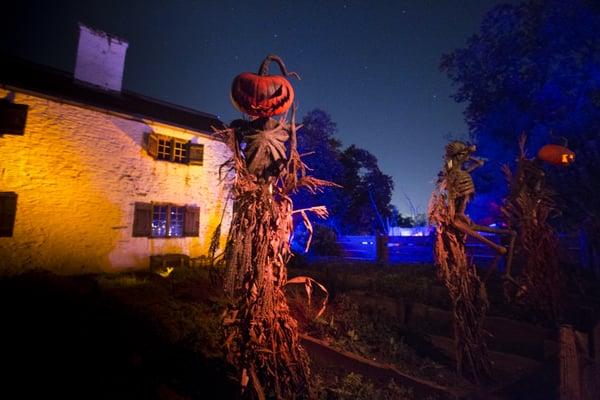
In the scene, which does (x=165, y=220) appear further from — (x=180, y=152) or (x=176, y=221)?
(x=180, y=152)

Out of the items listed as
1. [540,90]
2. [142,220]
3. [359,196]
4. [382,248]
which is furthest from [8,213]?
[359,196]

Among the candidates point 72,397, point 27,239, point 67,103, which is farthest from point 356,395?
point 67,103

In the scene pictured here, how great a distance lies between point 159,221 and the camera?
1224 centimetres

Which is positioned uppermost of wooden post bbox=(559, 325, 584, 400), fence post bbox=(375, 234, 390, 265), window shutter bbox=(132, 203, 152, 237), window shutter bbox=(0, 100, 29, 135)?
window shutter bbox=(0, 100, 29, 135)

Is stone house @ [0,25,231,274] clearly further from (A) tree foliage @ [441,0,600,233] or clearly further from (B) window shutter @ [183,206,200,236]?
(A) tree foliage @ [441,0,600,233]

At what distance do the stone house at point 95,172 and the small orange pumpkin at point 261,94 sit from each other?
564 centimetres

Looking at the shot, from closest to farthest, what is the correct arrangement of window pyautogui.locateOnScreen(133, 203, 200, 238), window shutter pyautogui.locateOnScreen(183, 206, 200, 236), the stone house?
the stone house
window pyautogui.locateOnScreen(133, 203, 200, 238)
window shutter pyautogui.locateOnScreen(183, 206, 200, 236)

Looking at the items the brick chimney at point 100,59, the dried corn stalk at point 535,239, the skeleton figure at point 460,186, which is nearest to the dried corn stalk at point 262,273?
the skeleton figure at point 460,186

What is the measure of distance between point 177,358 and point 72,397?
4.42 feet

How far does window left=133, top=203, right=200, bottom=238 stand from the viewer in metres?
11.6

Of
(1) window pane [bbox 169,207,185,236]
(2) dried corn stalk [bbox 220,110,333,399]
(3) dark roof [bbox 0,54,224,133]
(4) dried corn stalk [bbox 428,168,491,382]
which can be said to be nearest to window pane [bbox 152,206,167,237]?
(1) window pane [bbox 169,207,185,236]

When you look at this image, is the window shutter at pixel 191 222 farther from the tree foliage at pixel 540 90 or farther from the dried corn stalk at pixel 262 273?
the tree foliage at pixel 540 90

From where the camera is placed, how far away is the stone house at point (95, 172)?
9.27 meters

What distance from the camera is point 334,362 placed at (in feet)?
17.3
